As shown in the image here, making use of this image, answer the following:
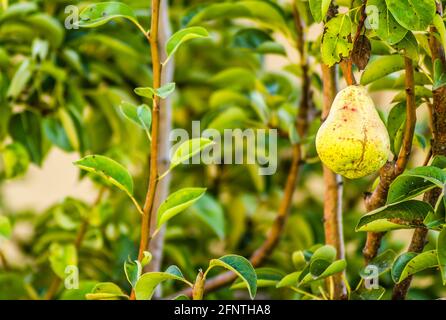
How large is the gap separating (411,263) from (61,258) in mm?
459

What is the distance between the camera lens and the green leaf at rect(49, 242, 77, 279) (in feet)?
2.96

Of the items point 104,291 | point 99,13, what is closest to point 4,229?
point 104,291

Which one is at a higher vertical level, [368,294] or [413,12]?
[413,12]

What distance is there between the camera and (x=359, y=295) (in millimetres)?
701

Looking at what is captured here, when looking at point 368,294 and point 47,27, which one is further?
point 47,27

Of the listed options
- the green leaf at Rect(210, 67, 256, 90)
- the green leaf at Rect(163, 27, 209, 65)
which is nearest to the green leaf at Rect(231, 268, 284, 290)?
the green leaf at Rect(163, 27, 209, 65)

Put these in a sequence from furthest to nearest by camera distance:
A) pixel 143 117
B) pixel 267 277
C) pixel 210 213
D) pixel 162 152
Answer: pixel 210 213, pixel 162 152, pixel 267 277, pixel 143 117

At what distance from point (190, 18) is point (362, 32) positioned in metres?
0.36

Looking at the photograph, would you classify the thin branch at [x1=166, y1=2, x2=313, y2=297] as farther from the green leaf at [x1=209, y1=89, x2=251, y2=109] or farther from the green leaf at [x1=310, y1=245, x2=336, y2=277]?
the green leaf at [x1=310, y1=245, x2=336, y2=277]

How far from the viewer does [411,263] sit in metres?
0.62

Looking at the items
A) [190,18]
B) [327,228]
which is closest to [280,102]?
[190,18]

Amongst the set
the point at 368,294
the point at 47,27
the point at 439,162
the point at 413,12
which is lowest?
the point at 368,294

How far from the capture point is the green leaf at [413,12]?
1.82 feet

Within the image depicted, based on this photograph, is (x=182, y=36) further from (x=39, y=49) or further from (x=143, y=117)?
(x=39, y=49)
